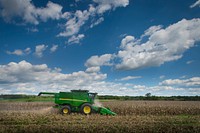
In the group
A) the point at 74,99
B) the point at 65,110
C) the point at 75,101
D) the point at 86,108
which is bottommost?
the point at 65,110

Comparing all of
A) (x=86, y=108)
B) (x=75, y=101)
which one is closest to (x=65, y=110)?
(x=75, y=101)

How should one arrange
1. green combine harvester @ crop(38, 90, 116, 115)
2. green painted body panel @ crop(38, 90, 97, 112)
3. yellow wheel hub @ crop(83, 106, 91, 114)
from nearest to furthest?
yellow wheel hub @ crop(83, 106, 91, 114) → green combine harvester @ crop(38, 90, 116, 115) → green painted body panel @ crop(38, 90, 97, 112)

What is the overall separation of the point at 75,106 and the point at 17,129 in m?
7.84

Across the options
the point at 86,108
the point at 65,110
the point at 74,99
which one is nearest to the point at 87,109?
the point at 86,108

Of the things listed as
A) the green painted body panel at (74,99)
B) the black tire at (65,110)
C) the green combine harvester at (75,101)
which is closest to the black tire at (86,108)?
the green combine harvester at (75,101)

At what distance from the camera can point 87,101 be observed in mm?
19250

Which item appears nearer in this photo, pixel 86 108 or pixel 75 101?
pixel 86 108

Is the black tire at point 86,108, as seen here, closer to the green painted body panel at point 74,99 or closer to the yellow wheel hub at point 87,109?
the yellow wheel hub at point 87,109

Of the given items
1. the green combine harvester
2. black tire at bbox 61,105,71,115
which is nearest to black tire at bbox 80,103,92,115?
the green combine harvester

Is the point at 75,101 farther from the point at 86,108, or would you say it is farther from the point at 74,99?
the point at 86,108

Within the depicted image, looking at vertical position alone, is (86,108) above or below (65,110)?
above

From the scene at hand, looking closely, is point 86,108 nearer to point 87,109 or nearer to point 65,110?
point 87,109

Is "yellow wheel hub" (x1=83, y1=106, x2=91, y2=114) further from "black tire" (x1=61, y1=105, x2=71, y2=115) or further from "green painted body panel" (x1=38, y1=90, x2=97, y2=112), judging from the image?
"black tire" (x1=61, y1=105, x2=71, y2=115)

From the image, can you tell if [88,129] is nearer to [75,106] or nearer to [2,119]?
[2,119]
